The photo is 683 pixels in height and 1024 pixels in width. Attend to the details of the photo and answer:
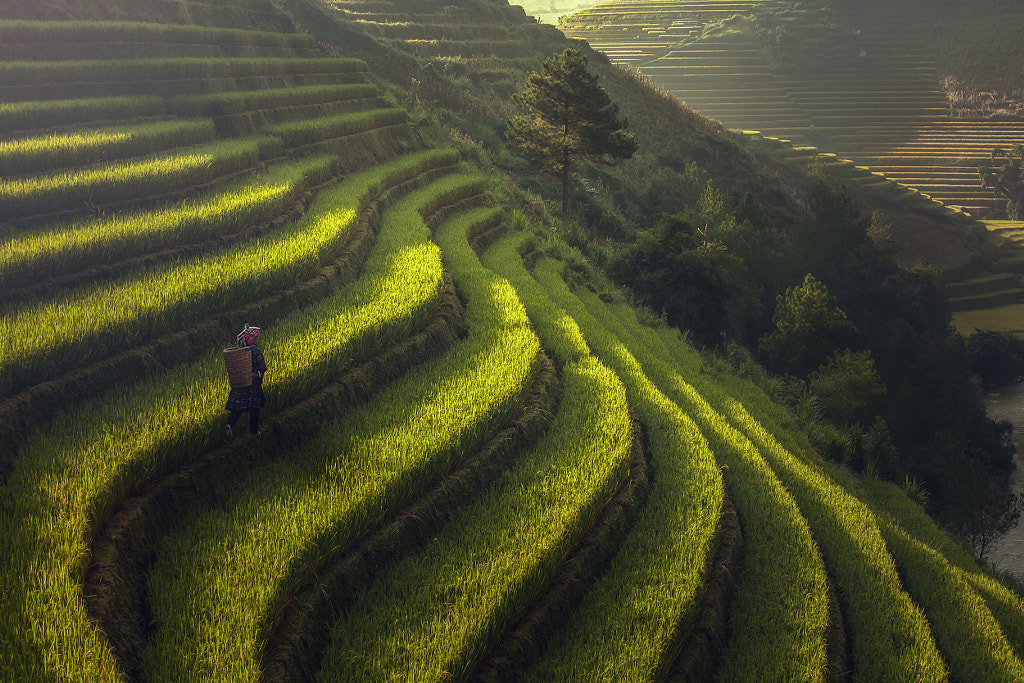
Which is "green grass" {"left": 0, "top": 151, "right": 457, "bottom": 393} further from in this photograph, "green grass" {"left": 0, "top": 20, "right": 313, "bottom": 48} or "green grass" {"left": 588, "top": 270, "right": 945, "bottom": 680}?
"green grass" {"left": 0, "top": 20, "right": 313, "bottom": 48}

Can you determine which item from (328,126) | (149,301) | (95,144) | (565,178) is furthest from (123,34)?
(565,178)

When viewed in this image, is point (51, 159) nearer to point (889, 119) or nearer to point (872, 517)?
point (872, 517)

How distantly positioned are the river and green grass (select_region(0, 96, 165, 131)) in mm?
21206

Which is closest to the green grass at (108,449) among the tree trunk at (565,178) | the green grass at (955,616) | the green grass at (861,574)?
the green grass at (861,574)

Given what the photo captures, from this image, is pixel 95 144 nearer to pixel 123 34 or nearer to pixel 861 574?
pixel 123 34

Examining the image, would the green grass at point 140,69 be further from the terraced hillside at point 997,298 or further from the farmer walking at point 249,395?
the terraced hillside at point 997,298

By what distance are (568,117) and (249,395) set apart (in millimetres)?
19743

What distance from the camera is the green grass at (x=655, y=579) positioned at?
4.88m

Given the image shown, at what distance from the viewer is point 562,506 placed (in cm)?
616

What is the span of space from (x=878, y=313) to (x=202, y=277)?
33.7m

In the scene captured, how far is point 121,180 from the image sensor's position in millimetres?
10859

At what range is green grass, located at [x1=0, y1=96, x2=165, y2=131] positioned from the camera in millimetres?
12367

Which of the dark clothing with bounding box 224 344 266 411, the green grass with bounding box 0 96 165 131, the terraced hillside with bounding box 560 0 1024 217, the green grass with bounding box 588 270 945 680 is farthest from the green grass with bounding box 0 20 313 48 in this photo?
the terraced hillside with bounding box 560 0 1024 217

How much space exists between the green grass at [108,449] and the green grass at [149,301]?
1.90 feet
